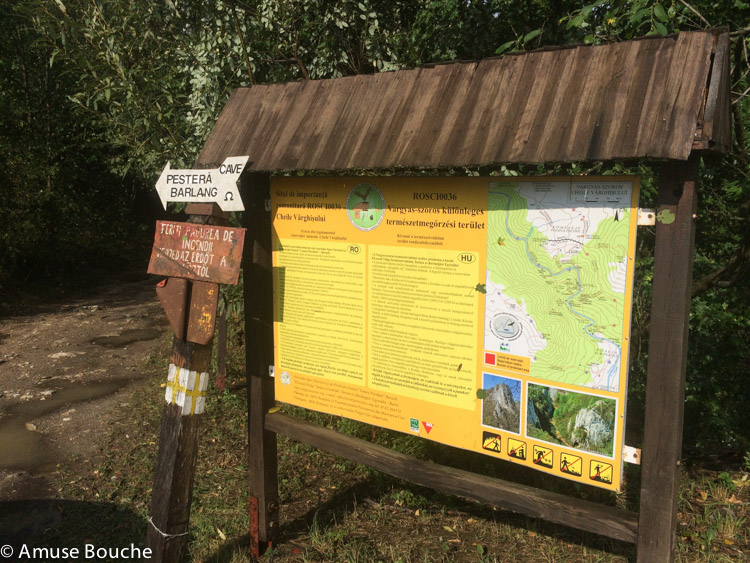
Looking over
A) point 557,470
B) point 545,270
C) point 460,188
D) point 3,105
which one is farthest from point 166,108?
point 3,105

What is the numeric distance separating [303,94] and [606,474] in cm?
250

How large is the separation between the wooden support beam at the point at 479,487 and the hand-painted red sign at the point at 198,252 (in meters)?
1.07

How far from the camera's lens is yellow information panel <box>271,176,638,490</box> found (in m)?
2.56

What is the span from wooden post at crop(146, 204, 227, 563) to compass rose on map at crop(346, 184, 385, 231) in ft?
2.37

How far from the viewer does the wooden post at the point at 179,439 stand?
11.0 ft

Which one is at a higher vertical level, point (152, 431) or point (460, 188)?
point (460, 188)

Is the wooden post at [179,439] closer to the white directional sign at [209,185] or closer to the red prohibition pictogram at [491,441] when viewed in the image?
the white directional sign at [209,185]

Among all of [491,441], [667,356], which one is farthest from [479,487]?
[667,356]

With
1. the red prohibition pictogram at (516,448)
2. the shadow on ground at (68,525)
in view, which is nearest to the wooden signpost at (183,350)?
the shadow on ground at (68,525)

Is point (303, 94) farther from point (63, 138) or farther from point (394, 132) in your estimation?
point (63, 138)

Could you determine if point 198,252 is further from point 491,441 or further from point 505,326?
point 491,441

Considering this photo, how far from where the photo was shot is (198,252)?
3.29m

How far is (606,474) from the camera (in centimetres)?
261

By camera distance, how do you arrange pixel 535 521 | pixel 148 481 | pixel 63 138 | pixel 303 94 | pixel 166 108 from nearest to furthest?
pixel 303 94 < pixel 535 521 < pixel 148 481 < pixel 166 108 < pixel 63 138
